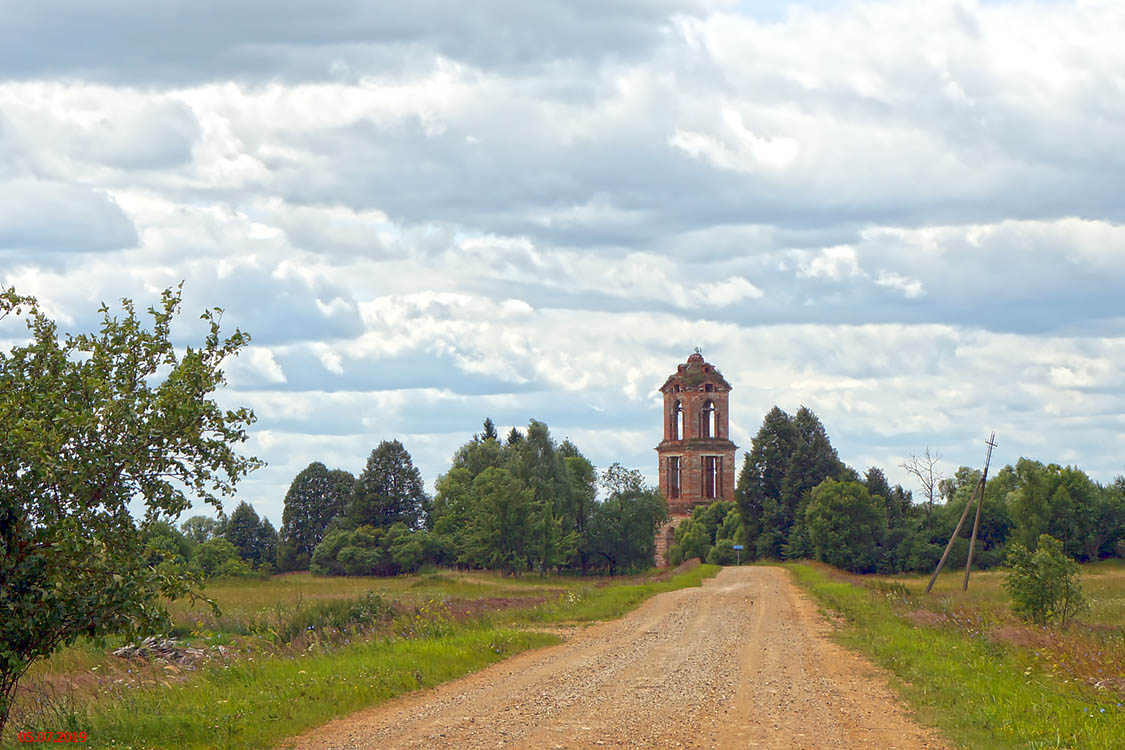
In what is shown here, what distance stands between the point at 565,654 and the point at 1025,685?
30.0 feet

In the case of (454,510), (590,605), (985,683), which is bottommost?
(590,605)

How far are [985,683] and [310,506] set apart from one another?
96093 mm

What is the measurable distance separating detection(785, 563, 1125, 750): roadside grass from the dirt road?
59 cm

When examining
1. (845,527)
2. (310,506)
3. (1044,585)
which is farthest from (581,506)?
(1044,585)

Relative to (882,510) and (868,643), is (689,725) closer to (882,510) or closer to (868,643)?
(868,643)

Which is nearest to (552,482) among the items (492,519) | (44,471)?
(492,519)

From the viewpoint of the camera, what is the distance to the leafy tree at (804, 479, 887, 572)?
85875 mm

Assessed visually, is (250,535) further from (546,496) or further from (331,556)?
(546,496)

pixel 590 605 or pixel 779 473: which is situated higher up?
pixel 779 473

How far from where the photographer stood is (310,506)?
108 meters

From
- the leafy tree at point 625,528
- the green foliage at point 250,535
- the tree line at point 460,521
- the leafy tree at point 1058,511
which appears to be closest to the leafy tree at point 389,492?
the tree line at point 460,521

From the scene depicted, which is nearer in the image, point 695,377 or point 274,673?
point 274,673

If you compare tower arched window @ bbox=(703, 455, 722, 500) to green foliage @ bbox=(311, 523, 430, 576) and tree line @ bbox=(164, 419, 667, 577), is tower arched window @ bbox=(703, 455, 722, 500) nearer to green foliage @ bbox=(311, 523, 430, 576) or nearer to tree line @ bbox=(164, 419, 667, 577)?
tree line @ bbox=(164, 419, 667, 577)

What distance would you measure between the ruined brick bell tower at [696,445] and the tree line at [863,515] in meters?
3.54
